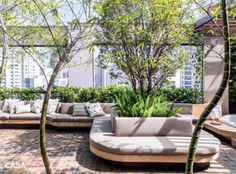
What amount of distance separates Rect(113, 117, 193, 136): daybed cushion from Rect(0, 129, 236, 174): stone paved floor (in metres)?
0.73

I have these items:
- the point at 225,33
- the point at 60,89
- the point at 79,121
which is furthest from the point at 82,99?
the point at 225,33

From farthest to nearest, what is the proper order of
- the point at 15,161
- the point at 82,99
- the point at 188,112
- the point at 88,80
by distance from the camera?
1. the point at 88,80
2. the point at 82,99
3. the point at 188,112
4. the point at 15,161

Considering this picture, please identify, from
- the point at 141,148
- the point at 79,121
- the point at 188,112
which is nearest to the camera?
the point at 141,148

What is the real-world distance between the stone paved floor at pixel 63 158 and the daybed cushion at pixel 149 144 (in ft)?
1.05

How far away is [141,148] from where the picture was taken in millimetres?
3967

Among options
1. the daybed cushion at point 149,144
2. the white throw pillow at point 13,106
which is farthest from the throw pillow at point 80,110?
the daybed cushion at point 149,144

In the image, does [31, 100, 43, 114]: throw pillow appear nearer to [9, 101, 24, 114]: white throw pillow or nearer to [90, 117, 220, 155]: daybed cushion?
[9, 101, 24, 114]: white throw pillow

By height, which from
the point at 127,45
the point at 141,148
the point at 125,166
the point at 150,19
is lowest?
the point at 125,166

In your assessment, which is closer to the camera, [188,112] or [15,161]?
[15,161]

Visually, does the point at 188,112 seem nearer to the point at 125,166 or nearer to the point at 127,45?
the point at 127,45

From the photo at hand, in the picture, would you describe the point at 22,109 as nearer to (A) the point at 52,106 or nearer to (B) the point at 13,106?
(B) the point at 13,106

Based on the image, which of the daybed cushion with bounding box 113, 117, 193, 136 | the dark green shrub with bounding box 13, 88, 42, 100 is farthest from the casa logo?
the dark green shrub with bounding box 13, 88, 42, 100

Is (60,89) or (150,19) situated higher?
(150,19)

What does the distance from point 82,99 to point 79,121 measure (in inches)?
65.7
